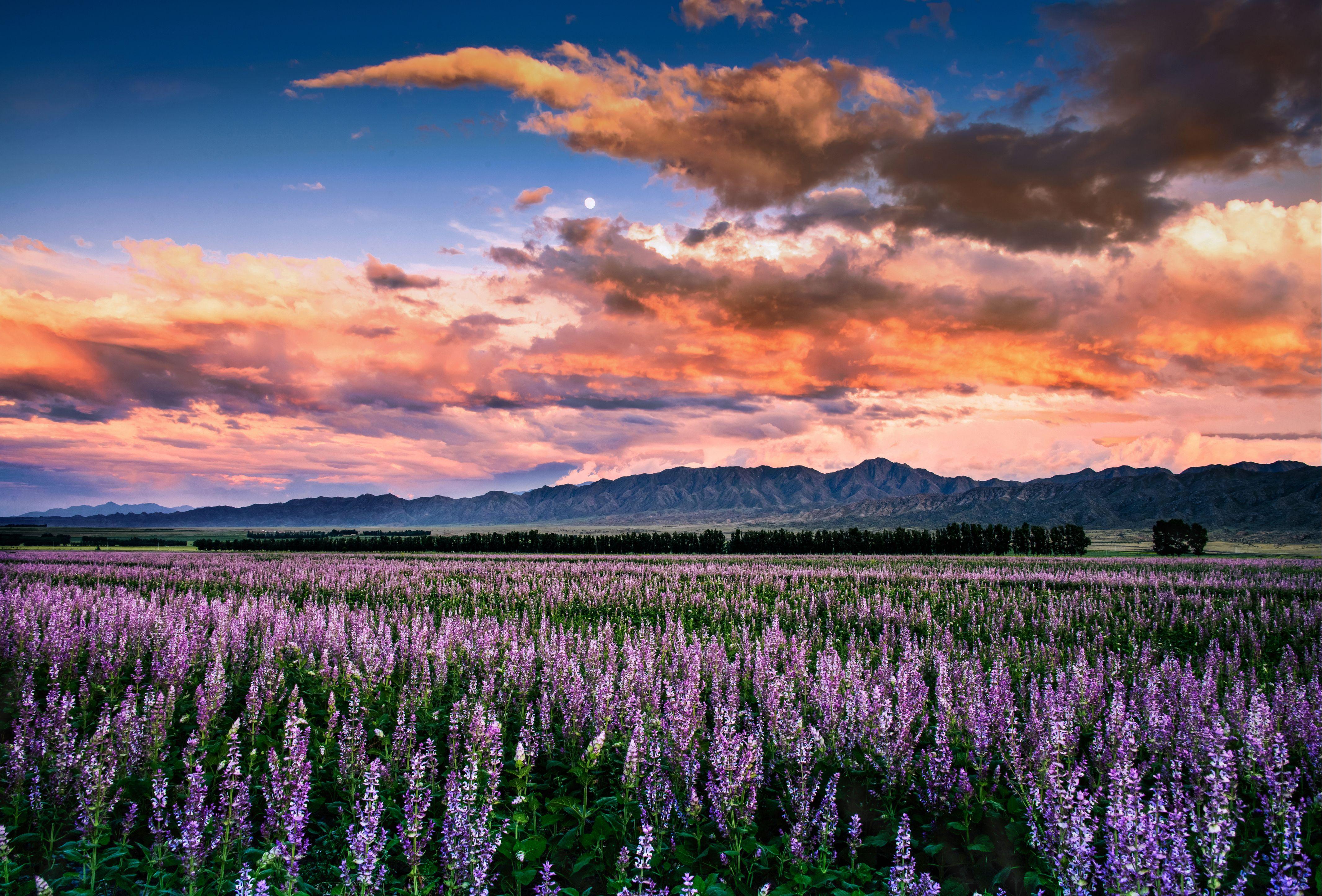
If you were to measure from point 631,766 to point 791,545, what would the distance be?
273ft

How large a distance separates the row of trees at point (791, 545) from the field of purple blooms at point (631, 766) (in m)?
70.2

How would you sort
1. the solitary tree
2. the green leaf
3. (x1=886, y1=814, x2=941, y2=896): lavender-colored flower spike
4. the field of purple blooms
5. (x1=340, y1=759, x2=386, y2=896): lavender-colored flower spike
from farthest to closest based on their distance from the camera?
the solitary tree
the green leaf
the field of purple blooms
(x1=886, y1=814, x2=941, y2=896): lavender-colored flower spike
(x1=340, y1=759, x2=386, y2=896): lavender-colored flower spike

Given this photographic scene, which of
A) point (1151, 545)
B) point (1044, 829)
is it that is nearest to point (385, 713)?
point (1044, 829)

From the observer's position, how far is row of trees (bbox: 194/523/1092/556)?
82.2 m

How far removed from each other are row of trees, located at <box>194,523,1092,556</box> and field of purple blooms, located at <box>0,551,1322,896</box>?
70.2m

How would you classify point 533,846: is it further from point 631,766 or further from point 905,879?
point 905,879

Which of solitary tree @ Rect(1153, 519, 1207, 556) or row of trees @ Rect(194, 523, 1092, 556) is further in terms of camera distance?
solitary tree @ Rect(1153, 519, 1207, 556)

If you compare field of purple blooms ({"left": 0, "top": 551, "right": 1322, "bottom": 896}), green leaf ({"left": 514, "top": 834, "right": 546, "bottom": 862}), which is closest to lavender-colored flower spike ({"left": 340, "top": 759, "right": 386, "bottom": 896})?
field of purple blooms ({"left": 0, "top": 551, "right": 1322, "bottom": 896})

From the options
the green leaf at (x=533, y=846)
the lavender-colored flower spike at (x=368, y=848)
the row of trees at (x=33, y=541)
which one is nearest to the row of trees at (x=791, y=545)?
the row of trees at (x=33, y=541)

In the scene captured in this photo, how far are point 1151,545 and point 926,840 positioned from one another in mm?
162692

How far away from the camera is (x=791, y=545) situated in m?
86.4

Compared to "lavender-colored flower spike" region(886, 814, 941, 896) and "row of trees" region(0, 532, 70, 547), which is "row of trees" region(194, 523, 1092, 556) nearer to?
"row of trees" region(0, 532, 70, 547)

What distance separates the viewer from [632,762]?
5.73 metres

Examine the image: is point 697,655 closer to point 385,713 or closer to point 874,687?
point 874,687
